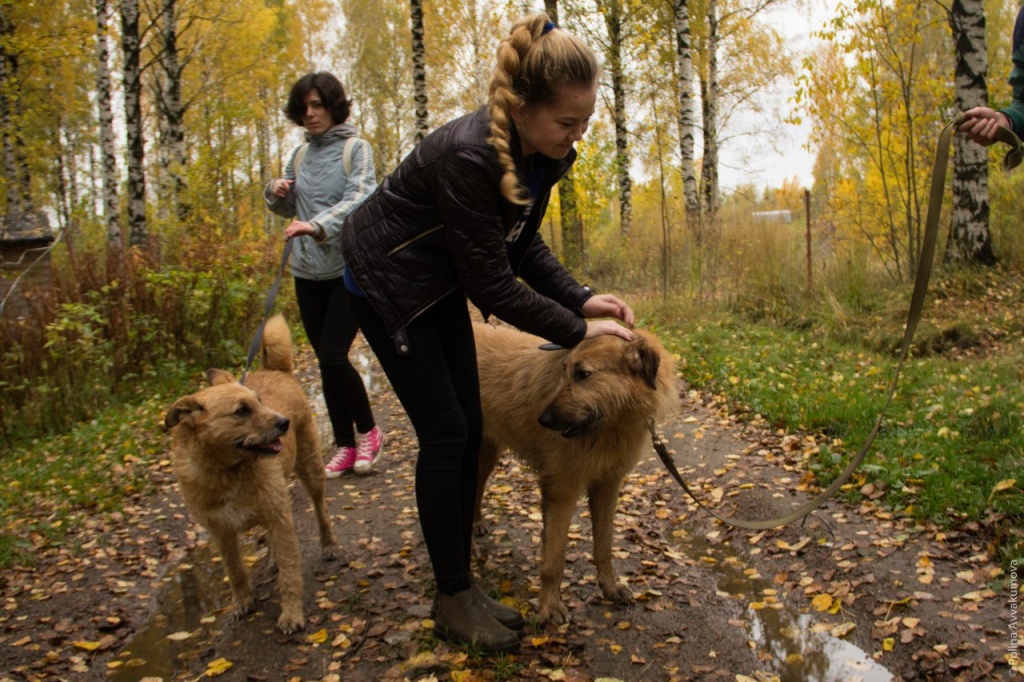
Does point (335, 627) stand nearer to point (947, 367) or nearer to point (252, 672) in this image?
point (252, 672)

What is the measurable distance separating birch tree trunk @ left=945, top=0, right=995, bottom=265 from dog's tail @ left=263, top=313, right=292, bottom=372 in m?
8.63

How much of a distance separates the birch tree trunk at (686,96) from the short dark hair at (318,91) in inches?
414

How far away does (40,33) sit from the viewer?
15.9 meters

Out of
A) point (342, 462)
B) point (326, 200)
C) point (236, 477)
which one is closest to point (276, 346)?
point (236, 477)

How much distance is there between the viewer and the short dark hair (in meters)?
5.01

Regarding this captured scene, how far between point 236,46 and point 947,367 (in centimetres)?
2419

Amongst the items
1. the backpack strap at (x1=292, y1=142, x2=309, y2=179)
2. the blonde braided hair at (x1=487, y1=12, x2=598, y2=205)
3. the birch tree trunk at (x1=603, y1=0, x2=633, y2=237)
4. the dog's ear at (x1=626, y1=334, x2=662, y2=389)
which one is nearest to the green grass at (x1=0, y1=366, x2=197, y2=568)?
the backpack strap at (x1=292, y1=142, x2=309, y2=179)

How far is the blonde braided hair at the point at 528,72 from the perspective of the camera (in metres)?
2.47

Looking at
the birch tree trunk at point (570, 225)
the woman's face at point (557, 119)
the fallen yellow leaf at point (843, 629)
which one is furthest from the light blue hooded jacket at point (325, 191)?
the birch tree trunk at point (570, 225)

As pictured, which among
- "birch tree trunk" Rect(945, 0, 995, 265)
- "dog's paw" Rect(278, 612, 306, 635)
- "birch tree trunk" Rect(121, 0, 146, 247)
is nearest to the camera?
"dog's paw" Rect(278, 612, 306, 635)

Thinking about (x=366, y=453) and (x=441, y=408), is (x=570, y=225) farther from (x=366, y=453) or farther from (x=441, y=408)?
(x=441, y=408)

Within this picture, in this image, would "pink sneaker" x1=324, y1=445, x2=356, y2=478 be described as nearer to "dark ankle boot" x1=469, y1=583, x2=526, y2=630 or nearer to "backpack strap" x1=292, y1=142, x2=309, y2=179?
"backpack strap" x1=292, y1=142, x2=309, y2=179

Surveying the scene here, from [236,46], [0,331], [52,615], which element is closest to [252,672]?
[52,615]

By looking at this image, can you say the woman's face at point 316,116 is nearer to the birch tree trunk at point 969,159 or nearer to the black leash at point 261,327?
the black leash at point 261,327
